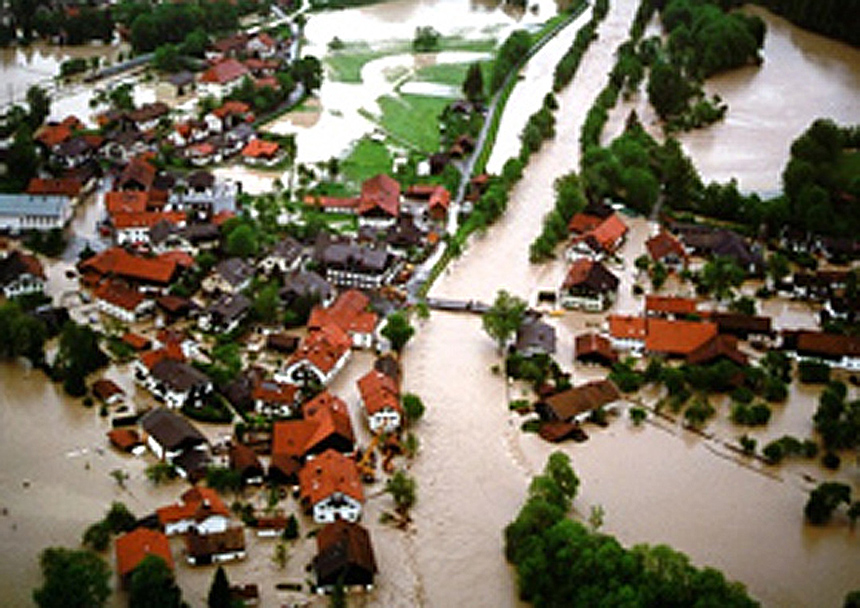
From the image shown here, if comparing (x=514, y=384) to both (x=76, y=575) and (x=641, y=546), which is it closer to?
(x=641, y=546)

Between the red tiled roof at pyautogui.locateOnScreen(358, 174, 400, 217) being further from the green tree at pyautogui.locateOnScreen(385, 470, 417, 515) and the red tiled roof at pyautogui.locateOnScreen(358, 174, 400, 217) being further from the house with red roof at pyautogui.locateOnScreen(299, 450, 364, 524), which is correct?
the green tree at pyautogui.locateOnScreen(385, 470, 417, 515)

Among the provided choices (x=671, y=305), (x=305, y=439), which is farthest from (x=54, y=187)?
(x=671, y=305)

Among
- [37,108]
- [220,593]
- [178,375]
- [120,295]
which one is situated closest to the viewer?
[220,593]

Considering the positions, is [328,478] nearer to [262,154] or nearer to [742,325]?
[742,325]

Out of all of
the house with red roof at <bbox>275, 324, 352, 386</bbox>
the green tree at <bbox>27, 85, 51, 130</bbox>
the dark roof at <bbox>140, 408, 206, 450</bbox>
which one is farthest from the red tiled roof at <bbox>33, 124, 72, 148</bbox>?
the dark roof at <bbox>140, 408, 206, 450</bbox>

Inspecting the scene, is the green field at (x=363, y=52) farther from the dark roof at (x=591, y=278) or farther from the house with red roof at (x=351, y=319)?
the house with red roof at (x=351, y=319)

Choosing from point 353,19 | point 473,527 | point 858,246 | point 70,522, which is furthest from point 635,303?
point 353,19
